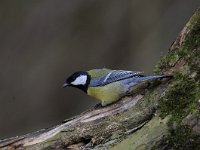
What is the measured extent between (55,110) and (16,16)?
1.61m

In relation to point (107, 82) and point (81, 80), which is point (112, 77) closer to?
point (107, 82)

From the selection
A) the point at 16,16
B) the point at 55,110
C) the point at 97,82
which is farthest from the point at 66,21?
the point at 97,82

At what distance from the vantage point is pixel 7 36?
8.95 metres

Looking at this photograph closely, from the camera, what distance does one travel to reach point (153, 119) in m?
3.56

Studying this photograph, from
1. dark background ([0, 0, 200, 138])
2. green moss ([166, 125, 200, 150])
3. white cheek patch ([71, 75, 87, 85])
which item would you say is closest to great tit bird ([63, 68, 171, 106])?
white cheek patch ([71, 75, 87, 85])

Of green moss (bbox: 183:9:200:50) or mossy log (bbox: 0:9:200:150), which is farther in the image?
green moss (bbox: 183:9:200:50)

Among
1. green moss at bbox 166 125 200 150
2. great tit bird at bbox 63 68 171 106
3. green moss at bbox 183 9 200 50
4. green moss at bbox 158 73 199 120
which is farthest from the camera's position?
great tit bird at bbox 63 68 171 106

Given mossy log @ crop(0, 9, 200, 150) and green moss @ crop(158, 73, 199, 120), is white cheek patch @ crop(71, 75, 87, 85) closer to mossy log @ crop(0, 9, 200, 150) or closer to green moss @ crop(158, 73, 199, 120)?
mossy log @ crop(0, 9, 200, 150)

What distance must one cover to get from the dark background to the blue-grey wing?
4.08 meters

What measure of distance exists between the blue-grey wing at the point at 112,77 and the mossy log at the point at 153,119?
186 mm

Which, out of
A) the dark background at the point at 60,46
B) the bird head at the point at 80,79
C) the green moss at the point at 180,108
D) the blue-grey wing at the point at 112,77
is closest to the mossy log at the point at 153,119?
the green moss at the point at 180,108

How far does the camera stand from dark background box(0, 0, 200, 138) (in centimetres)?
855

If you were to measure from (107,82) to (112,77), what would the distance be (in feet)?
0.25

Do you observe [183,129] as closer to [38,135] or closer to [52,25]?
[38,135]
